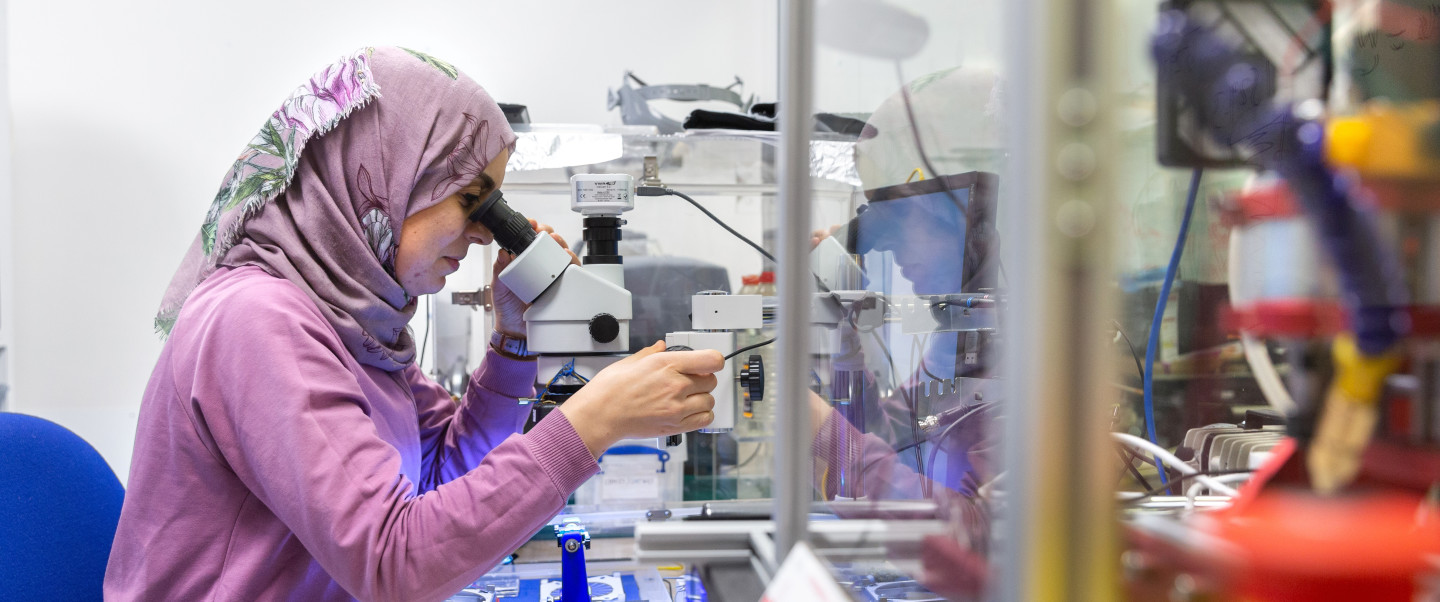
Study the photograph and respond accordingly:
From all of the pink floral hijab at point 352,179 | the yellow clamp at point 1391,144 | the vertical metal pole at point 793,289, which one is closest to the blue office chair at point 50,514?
the pink floral hijab at point 352,179

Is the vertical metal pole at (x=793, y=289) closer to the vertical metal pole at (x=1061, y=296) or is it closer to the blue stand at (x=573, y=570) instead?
the vertical metal pole at (x=1061, y=296)

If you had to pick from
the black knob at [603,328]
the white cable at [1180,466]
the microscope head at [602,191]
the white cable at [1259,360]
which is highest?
the microscope head at [602,191]

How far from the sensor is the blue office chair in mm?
1206

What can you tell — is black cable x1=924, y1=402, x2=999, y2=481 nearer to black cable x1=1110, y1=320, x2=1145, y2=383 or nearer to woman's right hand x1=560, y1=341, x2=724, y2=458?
black cable x1=1110, y1=320, x2=1145, y2=383

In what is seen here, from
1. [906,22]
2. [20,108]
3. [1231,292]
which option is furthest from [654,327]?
[20,108]

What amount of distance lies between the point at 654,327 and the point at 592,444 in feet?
2.78

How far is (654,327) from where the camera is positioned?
1852 millimetres

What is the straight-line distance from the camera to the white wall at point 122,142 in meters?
2.51

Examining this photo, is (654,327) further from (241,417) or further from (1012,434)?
(1012,434)

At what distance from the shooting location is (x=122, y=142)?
8.38ft

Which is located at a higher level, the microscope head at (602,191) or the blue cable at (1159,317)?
the microscope head at (602,191)

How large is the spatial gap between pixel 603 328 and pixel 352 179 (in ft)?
1.23

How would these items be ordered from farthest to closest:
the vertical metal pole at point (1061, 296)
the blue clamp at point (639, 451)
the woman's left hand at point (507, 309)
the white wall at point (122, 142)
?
the white wall at point (122, 142)
the blue clamp at point (639, 451)
the woman's left hand at point (507, 309)
the vertical metal pole at point (1061, 296)

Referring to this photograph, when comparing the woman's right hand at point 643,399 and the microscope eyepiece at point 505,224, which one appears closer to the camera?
the woman's right hand at point 643,399
